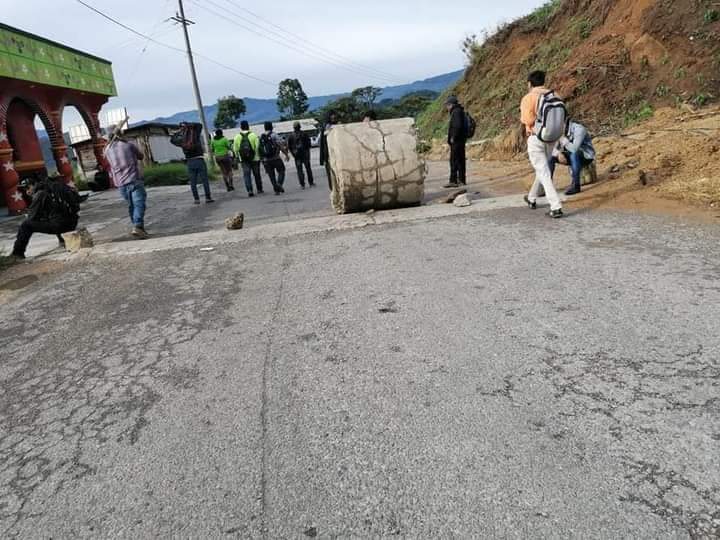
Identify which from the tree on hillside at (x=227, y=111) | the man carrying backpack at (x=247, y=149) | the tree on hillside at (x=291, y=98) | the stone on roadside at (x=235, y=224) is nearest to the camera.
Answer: the stone on roadside at (x=235, y=224)

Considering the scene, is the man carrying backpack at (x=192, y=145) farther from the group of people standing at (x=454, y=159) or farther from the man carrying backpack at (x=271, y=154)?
the man carrying backpack at (x=271, y=154)

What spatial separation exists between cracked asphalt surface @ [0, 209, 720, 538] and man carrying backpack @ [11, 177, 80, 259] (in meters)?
2.66

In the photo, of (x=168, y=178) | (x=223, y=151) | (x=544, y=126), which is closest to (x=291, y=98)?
(x=168, y=178)

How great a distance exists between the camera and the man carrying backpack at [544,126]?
602cm

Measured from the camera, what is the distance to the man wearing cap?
7527 millimetres

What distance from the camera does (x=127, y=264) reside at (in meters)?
6.37

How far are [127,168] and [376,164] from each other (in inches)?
145

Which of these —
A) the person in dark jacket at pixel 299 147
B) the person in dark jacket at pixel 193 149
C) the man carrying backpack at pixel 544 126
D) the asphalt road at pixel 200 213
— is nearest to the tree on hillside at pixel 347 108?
the person in dark jacket at pixel 299 147

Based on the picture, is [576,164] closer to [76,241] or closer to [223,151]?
[76,241]

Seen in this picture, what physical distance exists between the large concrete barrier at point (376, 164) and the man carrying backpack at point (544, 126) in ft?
5.99

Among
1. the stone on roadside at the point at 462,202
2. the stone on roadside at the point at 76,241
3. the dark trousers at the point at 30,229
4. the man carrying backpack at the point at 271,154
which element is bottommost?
the stone on roadside at the point at 462,202

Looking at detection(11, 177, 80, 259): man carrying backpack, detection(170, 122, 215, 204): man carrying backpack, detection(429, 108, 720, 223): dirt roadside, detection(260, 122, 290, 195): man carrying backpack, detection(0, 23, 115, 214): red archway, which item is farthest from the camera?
detection(0, 23, 115, 214): red archway

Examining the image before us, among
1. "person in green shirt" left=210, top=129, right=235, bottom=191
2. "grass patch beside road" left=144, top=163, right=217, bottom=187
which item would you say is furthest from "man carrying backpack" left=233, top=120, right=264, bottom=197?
"grass patch beside road" left=144, top=163, right=217, bottom=187

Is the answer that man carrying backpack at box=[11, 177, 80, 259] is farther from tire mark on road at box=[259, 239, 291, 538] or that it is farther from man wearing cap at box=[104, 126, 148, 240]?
tire mark on road at box=[259, 239, 291, 538]
